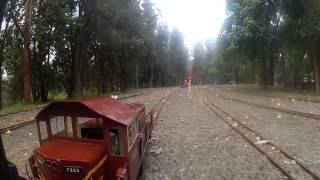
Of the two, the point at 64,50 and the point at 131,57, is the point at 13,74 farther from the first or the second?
the point at 131,57

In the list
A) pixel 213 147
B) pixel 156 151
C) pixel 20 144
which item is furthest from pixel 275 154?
pixel 20 144

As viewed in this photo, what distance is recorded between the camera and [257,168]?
30.2 ft

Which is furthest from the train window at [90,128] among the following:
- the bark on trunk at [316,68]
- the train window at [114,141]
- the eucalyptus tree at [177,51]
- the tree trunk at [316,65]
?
the eucalyptus tree at [177,51]

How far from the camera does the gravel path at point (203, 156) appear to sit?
8938mm

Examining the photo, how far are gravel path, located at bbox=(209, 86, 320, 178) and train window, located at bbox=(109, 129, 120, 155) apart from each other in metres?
3.98

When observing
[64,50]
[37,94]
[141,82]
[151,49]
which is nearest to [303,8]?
[64,50]

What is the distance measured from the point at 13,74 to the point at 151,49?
1094 inches

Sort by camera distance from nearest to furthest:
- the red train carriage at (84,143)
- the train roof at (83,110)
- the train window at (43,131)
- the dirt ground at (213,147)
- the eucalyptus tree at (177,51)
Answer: the red train carriage at (84,143) → the train roof at (83,110) → the train window at (43,131) → the dirt ground at (213,147) → the eucalyptus tree at (177,51)

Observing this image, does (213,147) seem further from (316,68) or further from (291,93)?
(316,68)

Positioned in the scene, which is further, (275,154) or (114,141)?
(275,154)

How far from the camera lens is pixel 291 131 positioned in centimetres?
1407

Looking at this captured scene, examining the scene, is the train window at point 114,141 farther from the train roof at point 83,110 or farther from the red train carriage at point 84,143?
the train roof at point 83,110

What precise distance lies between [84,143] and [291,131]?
29.1ft

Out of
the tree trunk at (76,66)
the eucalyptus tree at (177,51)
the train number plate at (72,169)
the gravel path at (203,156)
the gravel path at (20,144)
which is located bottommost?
the gravel path at (203,156)
